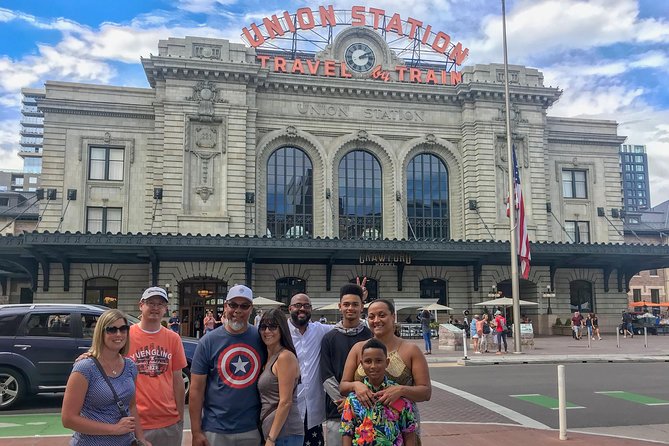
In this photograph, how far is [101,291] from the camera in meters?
35.2

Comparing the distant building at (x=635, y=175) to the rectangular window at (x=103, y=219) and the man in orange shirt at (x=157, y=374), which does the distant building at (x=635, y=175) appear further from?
the man in orange shirt at (x=157, y=374)

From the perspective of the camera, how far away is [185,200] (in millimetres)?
35438

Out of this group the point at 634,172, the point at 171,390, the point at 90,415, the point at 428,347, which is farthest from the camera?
the point at 634,172

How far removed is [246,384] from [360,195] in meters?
35.5

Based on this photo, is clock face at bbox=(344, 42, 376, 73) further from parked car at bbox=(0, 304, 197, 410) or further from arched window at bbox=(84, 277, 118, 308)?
parked car at bbox=(0, 304, 197, 410)

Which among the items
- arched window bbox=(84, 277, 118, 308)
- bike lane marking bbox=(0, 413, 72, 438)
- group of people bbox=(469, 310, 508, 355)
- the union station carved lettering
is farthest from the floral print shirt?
the union station carved lettering

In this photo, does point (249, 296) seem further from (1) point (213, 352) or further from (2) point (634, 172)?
(2) point (634, 172)

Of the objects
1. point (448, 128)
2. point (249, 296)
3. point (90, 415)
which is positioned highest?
point (448, 128)

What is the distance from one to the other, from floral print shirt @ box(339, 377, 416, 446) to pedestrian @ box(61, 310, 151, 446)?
1604 mm

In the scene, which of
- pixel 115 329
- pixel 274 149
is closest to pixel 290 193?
pixel 274 149

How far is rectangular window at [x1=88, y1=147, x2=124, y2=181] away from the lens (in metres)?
36.8

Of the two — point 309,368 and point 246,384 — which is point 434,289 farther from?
point 246,384

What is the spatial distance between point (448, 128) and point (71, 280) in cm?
2624

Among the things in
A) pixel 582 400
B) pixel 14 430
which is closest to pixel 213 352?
pixel 14 430
